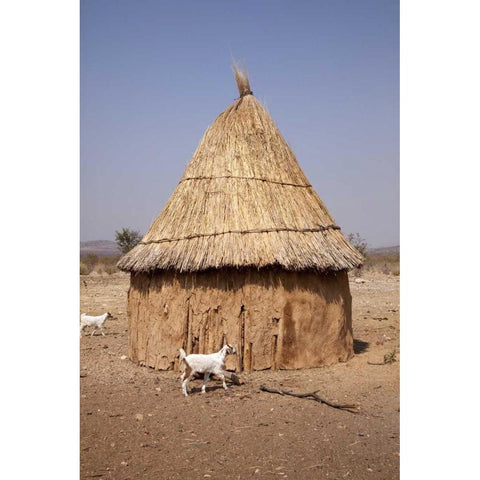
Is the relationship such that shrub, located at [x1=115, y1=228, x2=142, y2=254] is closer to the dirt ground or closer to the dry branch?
the dirt ground

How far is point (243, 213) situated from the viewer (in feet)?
21.5

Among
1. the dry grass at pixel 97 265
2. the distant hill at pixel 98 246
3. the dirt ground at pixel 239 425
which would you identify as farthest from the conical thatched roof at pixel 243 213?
the dry grass at pixel 97 265

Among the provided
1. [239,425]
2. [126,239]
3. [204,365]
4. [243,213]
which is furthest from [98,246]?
[126,239]

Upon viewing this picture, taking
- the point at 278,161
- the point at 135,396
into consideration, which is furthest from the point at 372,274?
the point at 135,396

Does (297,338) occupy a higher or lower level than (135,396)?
higher

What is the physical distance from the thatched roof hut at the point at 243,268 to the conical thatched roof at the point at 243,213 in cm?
1

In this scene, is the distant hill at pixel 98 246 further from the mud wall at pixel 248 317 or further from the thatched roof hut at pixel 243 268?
the mud wall at pixel 248 317

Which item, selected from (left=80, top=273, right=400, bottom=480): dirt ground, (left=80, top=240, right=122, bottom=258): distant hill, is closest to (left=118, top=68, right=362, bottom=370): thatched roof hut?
(left=80, top=273, right=400, bottom=480): dirt ground

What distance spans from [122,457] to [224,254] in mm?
2791

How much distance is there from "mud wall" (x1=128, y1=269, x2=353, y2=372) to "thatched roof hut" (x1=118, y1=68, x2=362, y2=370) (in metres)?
0.01

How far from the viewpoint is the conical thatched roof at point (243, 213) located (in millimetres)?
6211

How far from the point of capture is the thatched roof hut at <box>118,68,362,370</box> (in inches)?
246
